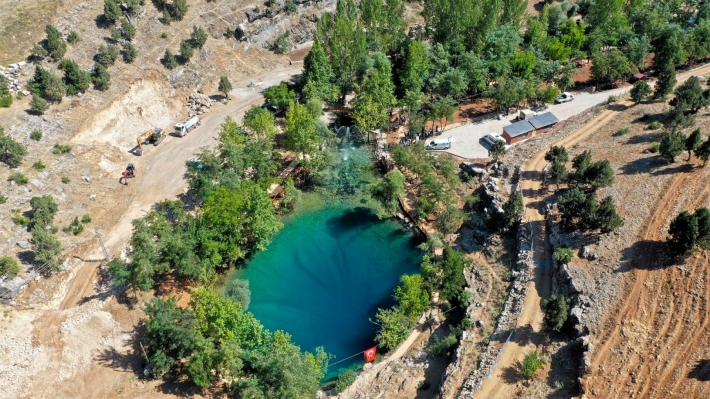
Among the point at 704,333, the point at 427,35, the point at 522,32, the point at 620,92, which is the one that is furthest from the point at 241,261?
Answer: the point at 522,32

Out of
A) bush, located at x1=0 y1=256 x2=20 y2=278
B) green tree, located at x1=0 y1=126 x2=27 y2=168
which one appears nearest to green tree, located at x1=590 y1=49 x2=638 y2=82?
green tree, located at x1=0 y1=126 x2=27 y2=168

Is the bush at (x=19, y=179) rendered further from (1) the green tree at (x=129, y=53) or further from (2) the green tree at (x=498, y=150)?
(2) the green tree at (x=498, y=150)

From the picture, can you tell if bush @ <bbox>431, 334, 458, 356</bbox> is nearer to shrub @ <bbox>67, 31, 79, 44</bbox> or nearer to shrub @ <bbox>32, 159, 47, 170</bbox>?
shrub @ <bbox>32, 159, 47, 170</bbox>

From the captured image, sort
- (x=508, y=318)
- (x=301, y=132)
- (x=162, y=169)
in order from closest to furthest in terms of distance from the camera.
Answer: (x=508, y=318) < (x=301, y=132) < (x=162, y=169)

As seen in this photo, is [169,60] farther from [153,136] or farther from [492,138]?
[492,138]

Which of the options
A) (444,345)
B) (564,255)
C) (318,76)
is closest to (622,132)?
(564,255)

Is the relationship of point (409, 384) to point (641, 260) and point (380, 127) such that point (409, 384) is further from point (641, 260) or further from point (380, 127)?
point (380, 127)

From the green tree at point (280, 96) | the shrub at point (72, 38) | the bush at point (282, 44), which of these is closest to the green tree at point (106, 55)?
the shrub at point (72, 38)
